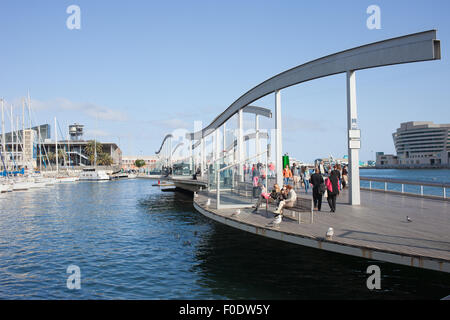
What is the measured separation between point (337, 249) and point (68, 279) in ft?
24.6

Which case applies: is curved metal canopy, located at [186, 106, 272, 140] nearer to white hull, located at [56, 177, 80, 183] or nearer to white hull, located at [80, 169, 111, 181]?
white hull, located at [56, 177, 80, 183]

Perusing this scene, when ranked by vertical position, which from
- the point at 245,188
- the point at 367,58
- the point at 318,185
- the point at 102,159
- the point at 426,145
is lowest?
the point at 245,188

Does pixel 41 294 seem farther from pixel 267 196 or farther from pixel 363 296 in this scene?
pixel 267 196

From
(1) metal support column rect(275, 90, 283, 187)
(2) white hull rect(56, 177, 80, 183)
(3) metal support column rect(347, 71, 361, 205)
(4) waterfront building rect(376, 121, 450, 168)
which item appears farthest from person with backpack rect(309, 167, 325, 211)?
(4) waterfront building rect(376, 121, 450, 168)

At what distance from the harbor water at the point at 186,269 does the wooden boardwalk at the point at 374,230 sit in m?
1.15

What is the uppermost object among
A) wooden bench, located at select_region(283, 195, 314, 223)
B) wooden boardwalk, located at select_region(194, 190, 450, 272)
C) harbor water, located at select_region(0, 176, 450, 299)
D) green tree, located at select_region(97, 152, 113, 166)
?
green tree, located at select_region(97, 152, 113, 166)

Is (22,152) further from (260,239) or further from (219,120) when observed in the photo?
(260,239)

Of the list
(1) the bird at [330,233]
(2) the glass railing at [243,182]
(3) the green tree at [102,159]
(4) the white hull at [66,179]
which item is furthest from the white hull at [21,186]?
(3) the green tree at [102,159]

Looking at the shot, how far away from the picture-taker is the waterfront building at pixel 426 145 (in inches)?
7089

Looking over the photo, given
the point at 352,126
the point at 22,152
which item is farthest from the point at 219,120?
the point at 22,152

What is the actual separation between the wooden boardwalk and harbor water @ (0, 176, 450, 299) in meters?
1.15

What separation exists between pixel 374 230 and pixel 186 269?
5.72 metres

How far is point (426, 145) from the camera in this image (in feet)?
617

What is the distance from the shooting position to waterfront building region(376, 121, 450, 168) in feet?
591
